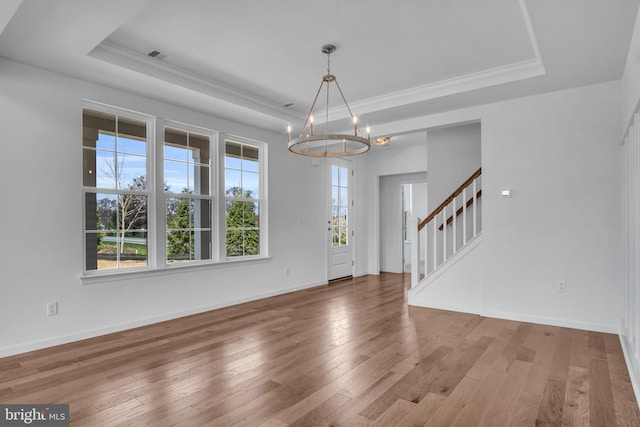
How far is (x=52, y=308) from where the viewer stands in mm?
3504

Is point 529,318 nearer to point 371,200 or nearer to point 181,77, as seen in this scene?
point 371,200

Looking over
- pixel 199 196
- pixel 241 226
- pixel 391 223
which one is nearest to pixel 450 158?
pixel 391 223

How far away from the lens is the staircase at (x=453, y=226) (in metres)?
4.82

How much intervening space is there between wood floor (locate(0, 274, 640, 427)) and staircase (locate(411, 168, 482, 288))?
2.85ft

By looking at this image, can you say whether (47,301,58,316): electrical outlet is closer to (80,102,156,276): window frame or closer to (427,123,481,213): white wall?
(80,102,156,276): window frame

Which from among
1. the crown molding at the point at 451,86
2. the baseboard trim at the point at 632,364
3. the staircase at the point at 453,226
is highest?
the crown molding at the point at 451,86

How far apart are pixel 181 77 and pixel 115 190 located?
1.44 metres

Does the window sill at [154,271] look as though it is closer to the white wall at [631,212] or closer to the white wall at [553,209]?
the white wall at [553,209]

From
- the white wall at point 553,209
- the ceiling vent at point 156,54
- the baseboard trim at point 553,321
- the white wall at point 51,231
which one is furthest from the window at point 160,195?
the baseboard trim at point 553,321

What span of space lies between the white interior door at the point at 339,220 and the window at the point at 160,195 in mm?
1976

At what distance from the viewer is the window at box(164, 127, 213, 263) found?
4.58 m

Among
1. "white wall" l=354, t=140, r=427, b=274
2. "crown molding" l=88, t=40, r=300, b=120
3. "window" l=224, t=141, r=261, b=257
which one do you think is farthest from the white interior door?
"crown molding" l=88, t=40, r=300, b=120

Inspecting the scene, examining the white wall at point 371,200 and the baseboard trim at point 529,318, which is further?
the white wall at point 371,200

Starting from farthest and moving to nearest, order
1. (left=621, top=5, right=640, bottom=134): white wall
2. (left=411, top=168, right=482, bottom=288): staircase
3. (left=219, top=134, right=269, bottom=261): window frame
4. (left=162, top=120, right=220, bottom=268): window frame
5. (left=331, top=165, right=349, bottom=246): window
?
(left=331, top=165, right=349, bottom=246): window → (left=219, top=134, right=269, bottom=261): window frame → (left=411, top=168, right=482, bottom=288): staircase → (left=162, top=120, right=220, bottom=268): window frame → (left=621, top=5, right=640, bottom=134): white wall
